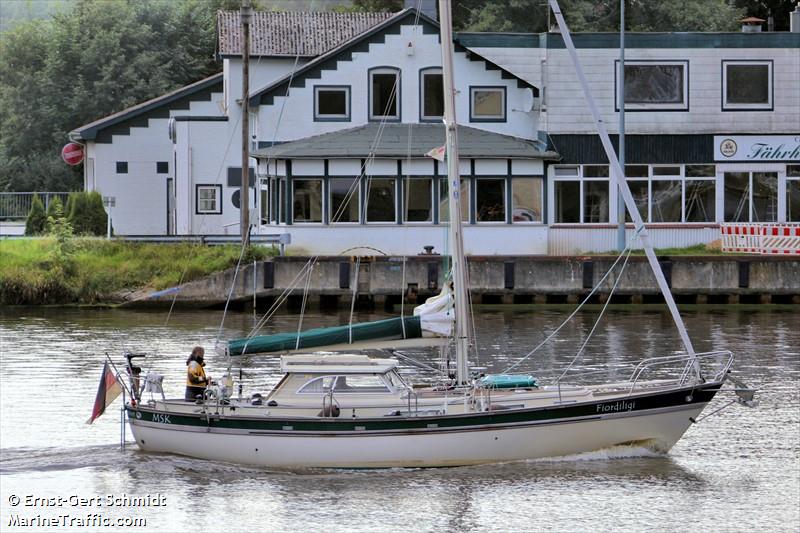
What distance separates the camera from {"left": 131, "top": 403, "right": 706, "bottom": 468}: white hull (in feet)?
80.4

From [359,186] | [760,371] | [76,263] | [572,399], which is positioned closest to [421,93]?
[359,186]

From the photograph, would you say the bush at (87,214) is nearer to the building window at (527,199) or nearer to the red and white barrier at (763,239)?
the building window at (527,199)

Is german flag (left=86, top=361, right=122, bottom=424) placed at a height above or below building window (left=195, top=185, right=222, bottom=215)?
below

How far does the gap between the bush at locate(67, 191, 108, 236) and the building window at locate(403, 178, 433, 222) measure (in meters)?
12.3

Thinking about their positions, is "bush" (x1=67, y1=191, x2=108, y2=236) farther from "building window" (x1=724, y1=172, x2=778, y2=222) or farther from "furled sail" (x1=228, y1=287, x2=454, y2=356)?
"furled sail" (x1=228, y1=287, x2=454, y2=356)

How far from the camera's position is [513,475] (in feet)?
80.3

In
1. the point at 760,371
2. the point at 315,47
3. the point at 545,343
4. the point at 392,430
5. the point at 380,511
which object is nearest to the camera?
the point at 380,511

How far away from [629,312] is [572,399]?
2361cm

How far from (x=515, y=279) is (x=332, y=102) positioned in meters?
10.3

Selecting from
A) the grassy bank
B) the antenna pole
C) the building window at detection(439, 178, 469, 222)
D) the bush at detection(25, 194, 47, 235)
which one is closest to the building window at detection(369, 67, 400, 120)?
the building window at detection(439, 178, 469, 222)

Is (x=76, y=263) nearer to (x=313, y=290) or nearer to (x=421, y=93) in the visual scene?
(x=313, y=290)

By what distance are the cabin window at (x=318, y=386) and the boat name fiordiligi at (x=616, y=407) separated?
4.60m

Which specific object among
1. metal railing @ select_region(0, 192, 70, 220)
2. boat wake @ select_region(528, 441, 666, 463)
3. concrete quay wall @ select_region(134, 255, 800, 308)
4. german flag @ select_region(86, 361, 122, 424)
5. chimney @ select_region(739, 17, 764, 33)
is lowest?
boat wake @ select_region(528, 441, 666, 463)

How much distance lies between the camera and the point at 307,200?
52344 millimetres
